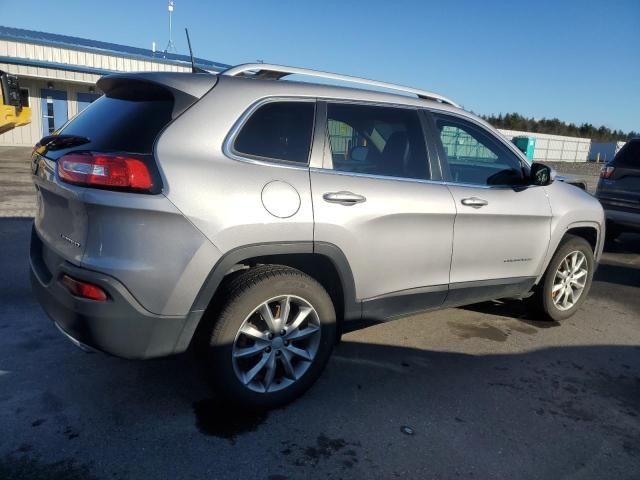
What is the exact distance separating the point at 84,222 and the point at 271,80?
128cm

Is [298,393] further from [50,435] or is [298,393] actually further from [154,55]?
[154,55]

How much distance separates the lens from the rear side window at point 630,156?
7.25 meters

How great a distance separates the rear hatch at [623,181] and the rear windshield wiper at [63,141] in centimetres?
737

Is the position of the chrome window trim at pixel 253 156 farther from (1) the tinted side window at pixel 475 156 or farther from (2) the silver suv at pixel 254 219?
(1) the tinted side window at pixel 475 156

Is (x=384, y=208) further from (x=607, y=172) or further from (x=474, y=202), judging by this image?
(x=607, y=172)

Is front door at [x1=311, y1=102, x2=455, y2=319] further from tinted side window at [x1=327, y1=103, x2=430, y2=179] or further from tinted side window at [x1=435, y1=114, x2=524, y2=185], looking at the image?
tinted side window at [x1=435, y1=114, x2=524, y2=185]

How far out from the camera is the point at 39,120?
70.6ft

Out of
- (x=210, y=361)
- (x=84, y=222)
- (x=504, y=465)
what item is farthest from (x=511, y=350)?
(x=84, y=222)

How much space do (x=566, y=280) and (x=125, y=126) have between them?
3.92m

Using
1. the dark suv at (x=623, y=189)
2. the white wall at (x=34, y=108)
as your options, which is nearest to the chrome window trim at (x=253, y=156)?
the dark suv at (x=623, y=189)

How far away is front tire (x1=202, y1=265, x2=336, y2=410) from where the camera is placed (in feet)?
8.55

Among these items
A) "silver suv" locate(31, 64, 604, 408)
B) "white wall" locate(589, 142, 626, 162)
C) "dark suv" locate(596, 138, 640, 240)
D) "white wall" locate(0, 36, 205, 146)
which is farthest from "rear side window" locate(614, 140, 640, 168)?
"white wall" locate(589, 142, 626, 162)

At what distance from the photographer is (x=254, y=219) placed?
8.32 ft

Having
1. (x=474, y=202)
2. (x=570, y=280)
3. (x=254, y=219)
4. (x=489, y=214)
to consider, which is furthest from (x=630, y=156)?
(x=254, y=219)
